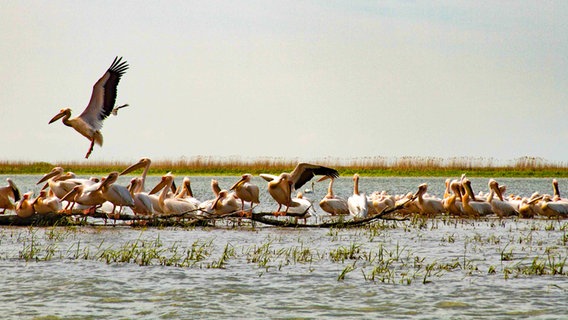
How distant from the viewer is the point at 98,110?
50.9ft

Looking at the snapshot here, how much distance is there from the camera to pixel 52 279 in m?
7.16

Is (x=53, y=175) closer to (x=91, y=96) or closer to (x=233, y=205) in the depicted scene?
(x=91, y=96)

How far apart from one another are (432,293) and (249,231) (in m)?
5.11

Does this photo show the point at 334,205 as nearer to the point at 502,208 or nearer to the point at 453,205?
the point at 453,205

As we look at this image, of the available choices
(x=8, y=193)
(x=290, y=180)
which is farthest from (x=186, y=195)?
(x=8, y=193)

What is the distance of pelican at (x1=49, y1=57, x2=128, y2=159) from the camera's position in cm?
1478

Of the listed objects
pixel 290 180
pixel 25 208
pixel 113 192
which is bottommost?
pixel 25 208

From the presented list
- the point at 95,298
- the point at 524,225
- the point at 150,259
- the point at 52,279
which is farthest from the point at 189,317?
the point at 524,225

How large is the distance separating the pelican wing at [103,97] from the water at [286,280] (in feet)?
15.8

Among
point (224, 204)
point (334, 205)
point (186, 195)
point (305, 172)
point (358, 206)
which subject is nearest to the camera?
point (305, 172)

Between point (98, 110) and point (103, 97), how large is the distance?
0.38 m

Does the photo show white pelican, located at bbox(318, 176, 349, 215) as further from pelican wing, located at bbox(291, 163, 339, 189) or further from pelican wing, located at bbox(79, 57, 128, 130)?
pelican wing, located at bbox(79, 57, 128, 130)

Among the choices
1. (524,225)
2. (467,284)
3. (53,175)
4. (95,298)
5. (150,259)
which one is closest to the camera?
(95,298)

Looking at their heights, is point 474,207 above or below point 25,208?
above
